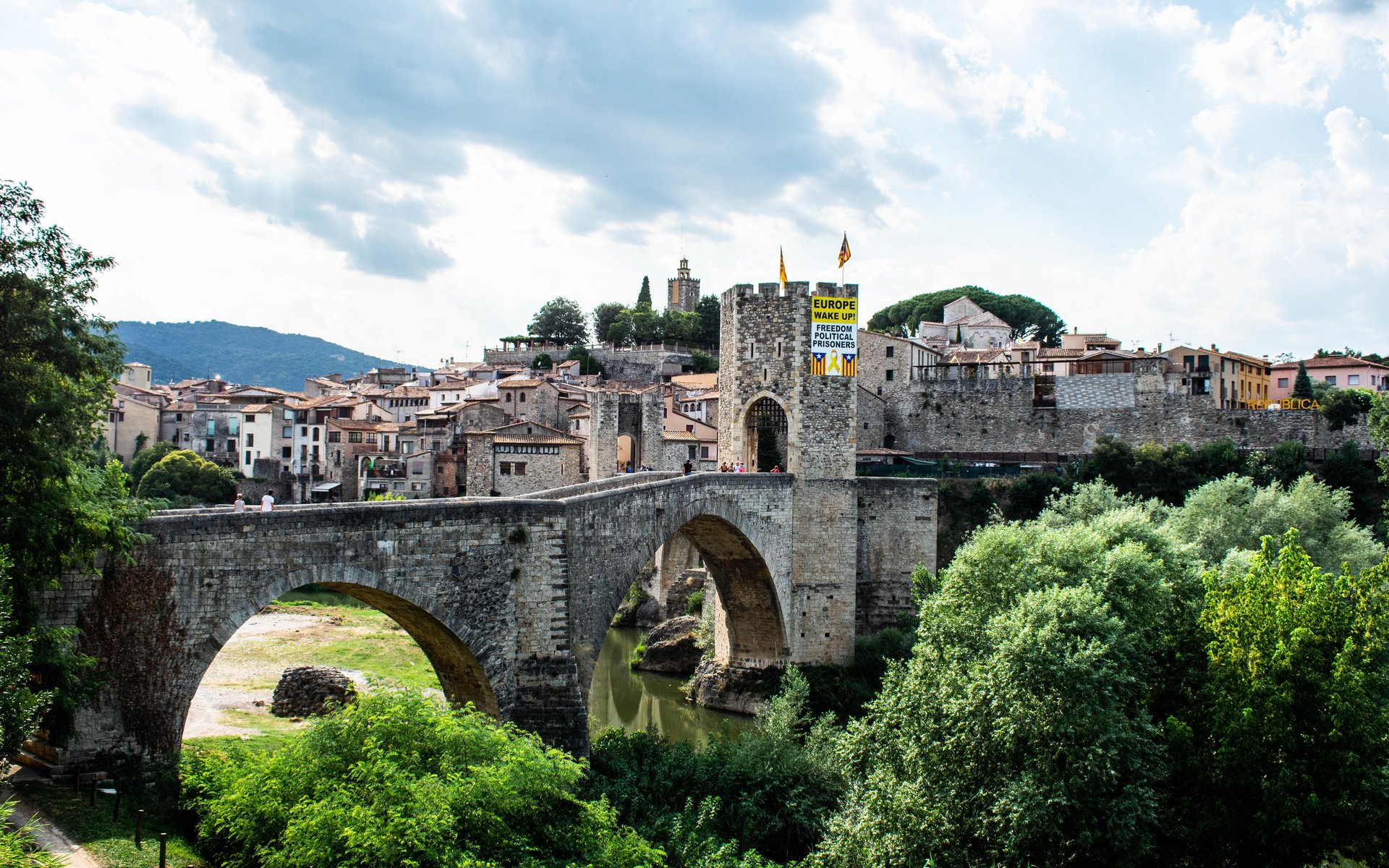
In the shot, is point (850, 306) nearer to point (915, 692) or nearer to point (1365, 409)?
point (915, 692)

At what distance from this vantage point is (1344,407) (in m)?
44.5

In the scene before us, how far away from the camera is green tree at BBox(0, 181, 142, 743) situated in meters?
11.6

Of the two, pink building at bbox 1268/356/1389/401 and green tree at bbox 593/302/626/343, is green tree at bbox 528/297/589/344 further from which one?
pink building at bbox 1268/356/1389/401

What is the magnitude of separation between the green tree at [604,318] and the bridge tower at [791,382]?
235 feet

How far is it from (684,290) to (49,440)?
341 ft

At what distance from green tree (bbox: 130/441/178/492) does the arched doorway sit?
3923cm

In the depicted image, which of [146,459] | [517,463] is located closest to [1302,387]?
[517,463]

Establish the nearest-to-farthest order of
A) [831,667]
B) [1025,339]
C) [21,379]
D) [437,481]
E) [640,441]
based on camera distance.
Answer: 1. [21,379]
2. [831,667]
3. [640,441]
4. [437,481]
5. [1025,339]

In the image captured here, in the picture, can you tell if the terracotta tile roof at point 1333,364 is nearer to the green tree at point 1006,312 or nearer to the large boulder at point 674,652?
the green tree at point 1006,312

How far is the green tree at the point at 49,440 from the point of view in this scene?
11.6 metres

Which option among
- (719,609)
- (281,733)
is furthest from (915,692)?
(719,609)

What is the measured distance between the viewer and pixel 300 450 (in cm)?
6575

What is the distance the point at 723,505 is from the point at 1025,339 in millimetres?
62360

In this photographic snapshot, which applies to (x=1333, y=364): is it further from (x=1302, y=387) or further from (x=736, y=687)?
(x=736, y=687)
